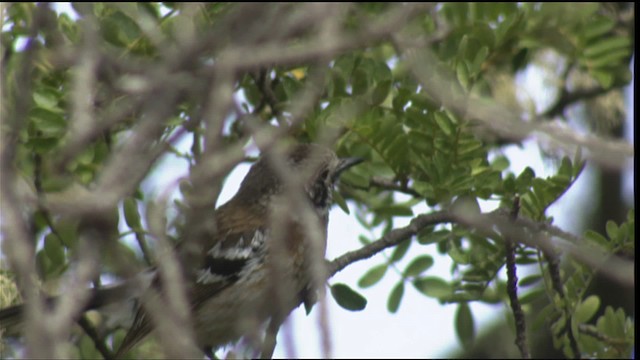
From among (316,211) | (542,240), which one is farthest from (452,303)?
(542,240)

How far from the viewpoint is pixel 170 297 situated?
2920mm

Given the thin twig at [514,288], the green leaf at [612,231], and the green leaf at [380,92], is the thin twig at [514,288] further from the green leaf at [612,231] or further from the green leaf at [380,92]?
the green leaf at [380,92]

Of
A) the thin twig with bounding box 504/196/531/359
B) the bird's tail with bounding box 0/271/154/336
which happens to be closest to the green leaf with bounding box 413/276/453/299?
the thin twig with bounding box 504/196/531/359

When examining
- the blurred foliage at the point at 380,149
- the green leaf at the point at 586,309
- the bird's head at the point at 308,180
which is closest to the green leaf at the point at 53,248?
the blurred foliage at the point at 380,149

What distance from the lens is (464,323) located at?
591 centimetres

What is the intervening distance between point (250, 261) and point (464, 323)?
46.8 inches

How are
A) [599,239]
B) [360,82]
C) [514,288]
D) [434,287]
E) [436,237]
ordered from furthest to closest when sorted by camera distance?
[434,287] → [360,82] → [436,237] → [599,239] → [514,288]

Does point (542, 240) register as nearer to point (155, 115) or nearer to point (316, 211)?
point (155, 115)

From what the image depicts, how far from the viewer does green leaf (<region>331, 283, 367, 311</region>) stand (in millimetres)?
5430

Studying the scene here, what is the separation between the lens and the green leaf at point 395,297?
5.89 m

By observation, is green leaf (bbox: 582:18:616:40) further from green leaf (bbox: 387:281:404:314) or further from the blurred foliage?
green leaf (bbox: 387:281:404:314)

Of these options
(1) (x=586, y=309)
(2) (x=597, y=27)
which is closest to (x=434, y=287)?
(1) (x=586, y=309)

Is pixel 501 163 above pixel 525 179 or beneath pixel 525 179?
above

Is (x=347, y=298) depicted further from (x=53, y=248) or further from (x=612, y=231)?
(x=53, y=248)
